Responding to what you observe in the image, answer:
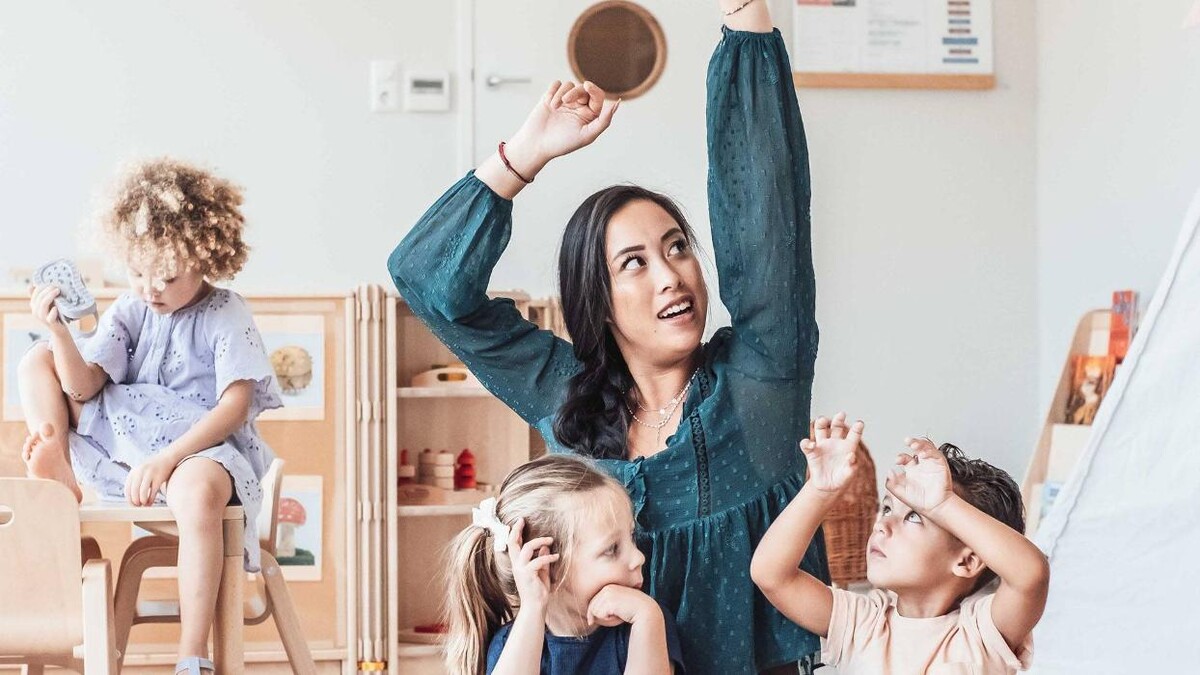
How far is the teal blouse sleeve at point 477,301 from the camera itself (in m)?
1.24

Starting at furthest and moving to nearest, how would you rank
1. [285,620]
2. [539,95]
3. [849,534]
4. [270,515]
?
[539,95] → [849,534] → [270,515] → [285,620]

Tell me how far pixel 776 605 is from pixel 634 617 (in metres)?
0.16

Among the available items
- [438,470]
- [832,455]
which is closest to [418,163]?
[438,470]

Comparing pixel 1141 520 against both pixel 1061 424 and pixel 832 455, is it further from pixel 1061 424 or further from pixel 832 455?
pixel 832 455

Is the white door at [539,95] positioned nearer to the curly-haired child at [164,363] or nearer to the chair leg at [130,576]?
the curly-haired child at [164,363]

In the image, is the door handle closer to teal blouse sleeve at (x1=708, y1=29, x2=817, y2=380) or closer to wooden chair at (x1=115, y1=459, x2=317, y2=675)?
wooden chair at (x1=115, y1=459, x2=317, y2=675)

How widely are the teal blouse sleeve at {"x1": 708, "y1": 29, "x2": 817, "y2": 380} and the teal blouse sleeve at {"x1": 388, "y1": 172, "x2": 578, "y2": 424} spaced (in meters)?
0.21

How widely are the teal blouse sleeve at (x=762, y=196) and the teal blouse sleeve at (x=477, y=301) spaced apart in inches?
8.4

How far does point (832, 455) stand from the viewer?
1.19 meters

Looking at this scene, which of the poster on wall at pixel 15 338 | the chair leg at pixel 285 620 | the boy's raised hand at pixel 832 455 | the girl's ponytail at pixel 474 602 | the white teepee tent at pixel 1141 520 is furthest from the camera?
the poster on wall at pixel 15 338

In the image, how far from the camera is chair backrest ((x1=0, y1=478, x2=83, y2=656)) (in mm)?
1882

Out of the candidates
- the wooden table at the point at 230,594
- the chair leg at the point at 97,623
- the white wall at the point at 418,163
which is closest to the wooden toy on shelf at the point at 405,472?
the white wall at the point at 418,163

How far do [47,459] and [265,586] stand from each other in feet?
1.82

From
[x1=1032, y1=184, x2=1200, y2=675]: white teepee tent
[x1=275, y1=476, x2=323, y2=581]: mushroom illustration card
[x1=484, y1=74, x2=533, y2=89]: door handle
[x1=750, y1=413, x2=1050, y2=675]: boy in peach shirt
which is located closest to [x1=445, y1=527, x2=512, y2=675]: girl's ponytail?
[x1=750, y1=413, x2=1050, y2=675]: boy in peach shirt
